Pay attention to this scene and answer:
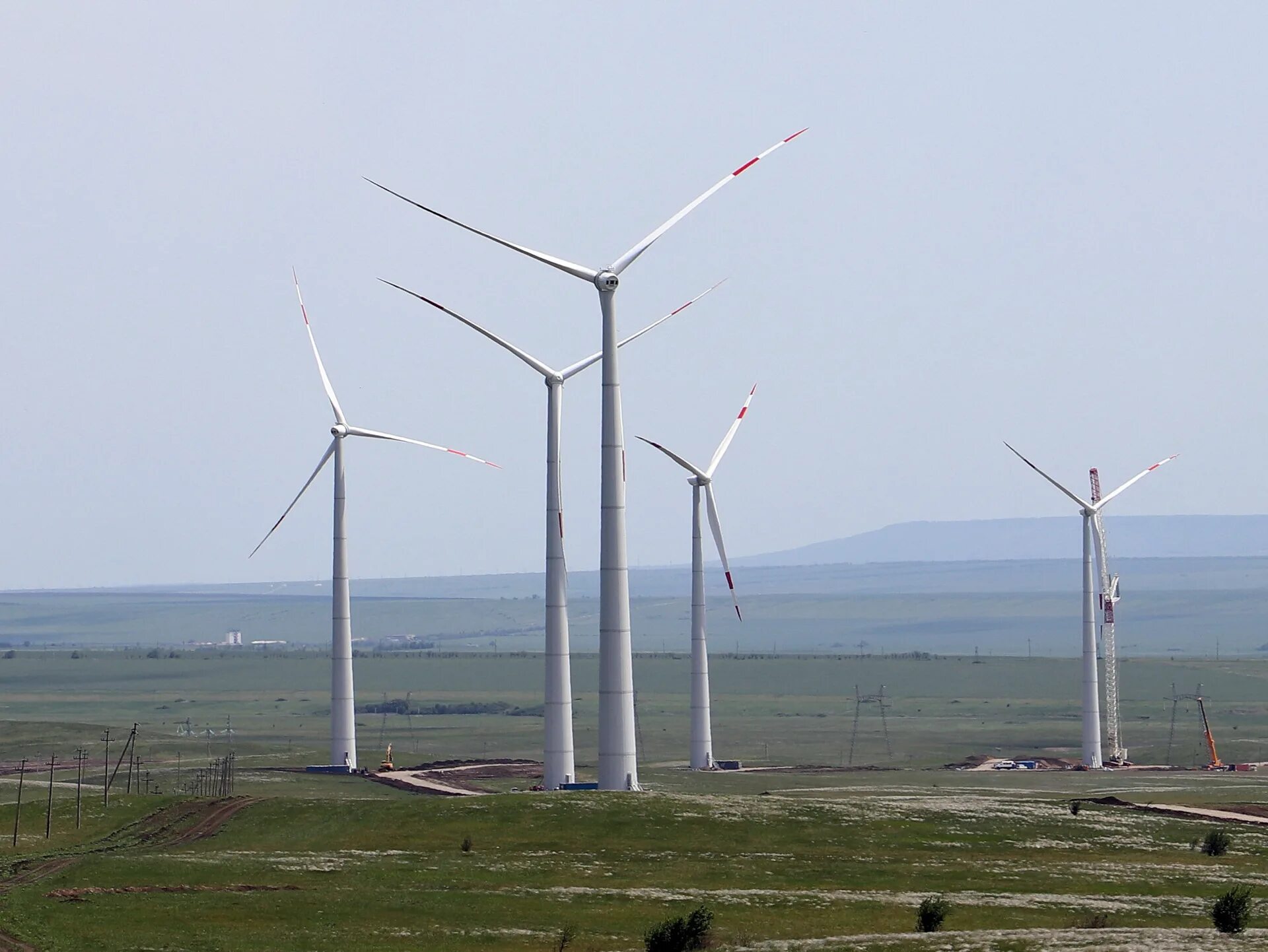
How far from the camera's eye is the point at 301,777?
13288 cm

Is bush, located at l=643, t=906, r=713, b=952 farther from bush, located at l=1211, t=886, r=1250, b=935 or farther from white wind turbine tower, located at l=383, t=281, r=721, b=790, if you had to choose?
white wind turbine tower, located at l=383, t=281, r=721, b=790

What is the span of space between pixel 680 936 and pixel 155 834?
1580 inches

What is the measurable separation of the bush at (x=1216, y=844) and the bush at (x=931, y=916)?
27.8 meters

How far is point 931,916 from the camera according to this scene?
5988 centimetres

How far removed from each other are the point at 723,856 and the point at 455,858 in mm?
12228

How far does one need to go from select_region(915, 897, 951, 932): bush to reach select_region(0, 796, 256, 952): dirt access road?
106 feet

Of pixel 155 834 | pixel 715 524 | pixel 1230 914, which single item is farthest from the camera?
pixel 715 524

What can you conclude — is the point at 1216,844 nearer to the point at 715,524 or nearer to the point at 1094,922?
the point at 1094,922

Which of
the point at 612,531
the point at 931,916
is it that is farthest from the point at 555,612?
the point at 931,916

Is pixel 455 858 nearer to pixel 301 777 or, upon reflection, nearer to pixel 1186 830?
pixel 1186 830

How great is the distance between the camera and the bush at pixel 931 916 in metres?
59.7

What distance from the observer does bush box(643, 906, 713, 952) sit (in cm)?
5459

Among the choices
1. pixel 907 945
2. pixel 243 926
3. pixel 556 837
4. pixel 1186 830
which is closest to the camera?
pixel 907 945

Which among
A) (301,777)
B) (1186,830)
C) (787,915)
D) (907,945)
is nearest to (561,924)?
(787,915)
